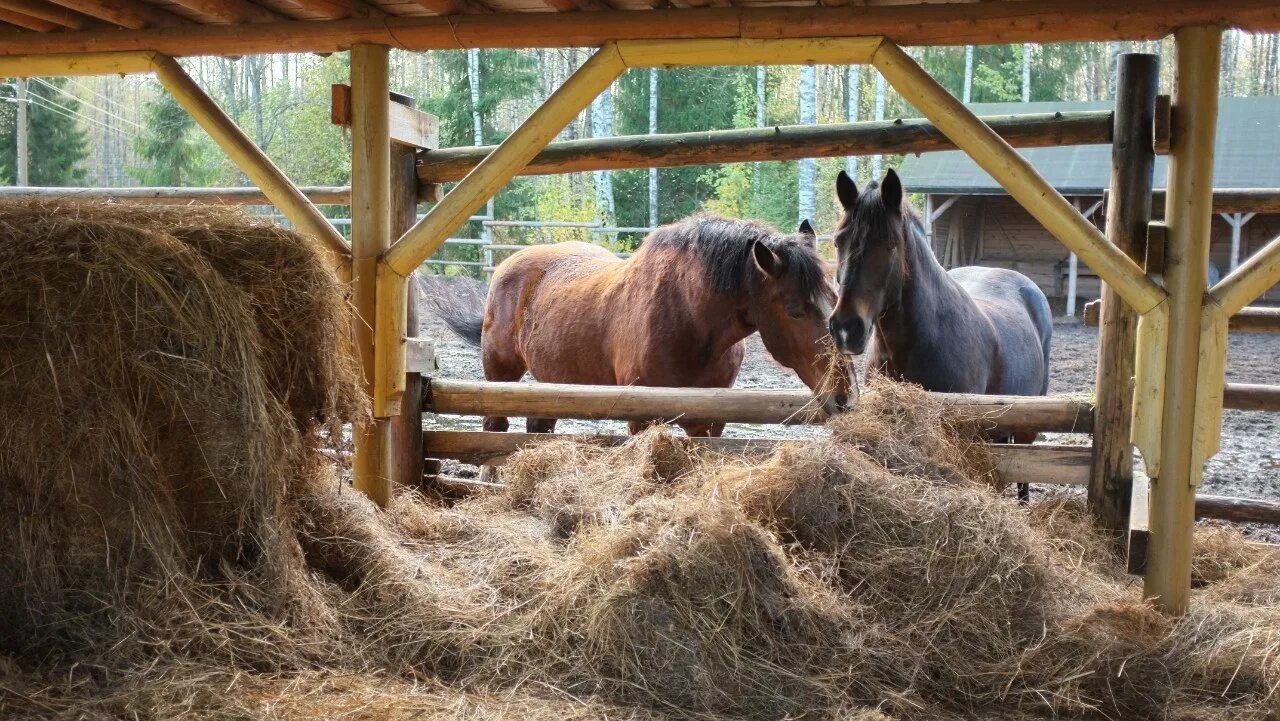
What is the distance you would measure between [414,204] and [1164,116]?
3746mm

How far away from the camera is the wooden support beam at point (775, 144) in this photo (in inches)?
198

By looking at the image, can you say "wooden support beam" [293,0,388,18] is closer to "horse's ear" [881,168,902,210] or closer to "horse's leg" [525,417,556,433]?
"horse's ear" [881,168,902,210]

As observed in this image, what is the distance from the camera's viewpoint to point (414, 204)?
5672 mm

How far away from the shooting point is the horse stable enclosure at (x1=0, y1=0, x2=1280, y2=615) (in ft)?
12.7

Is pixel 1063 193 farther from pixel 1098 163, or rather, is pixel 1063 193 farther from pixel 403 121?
pixel 403 121

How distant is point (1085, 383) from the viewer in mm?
11125

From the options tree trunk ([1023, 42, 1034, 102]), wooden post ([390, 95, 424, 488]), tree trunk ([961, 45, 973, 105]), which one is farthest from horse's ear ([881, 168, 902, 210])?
tree trunk ([1023, 42, 1034, 102])

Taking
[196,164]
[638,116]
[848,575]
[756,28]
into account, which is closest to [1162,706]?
[848,575]

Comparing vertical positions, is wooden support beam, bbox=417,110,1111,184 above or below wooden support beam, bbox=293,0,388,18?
below

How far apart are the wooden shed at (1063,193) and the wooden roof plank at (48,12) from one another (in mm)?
18179

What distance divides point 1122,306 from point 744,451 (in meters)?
1.90

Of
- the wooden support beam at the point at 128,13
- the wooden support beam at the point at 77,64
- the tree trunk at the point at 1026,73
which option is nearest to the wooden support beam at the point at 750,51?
the wooden support beam at the point at 128,13

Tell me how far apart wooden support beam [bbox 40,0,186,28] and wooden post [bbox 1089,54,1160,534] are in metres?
4.27

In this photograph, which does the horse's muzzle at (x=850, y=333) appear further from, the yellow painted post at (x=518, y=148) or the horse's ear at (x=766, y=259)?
the yellow painted post at (x=518, y=148)
